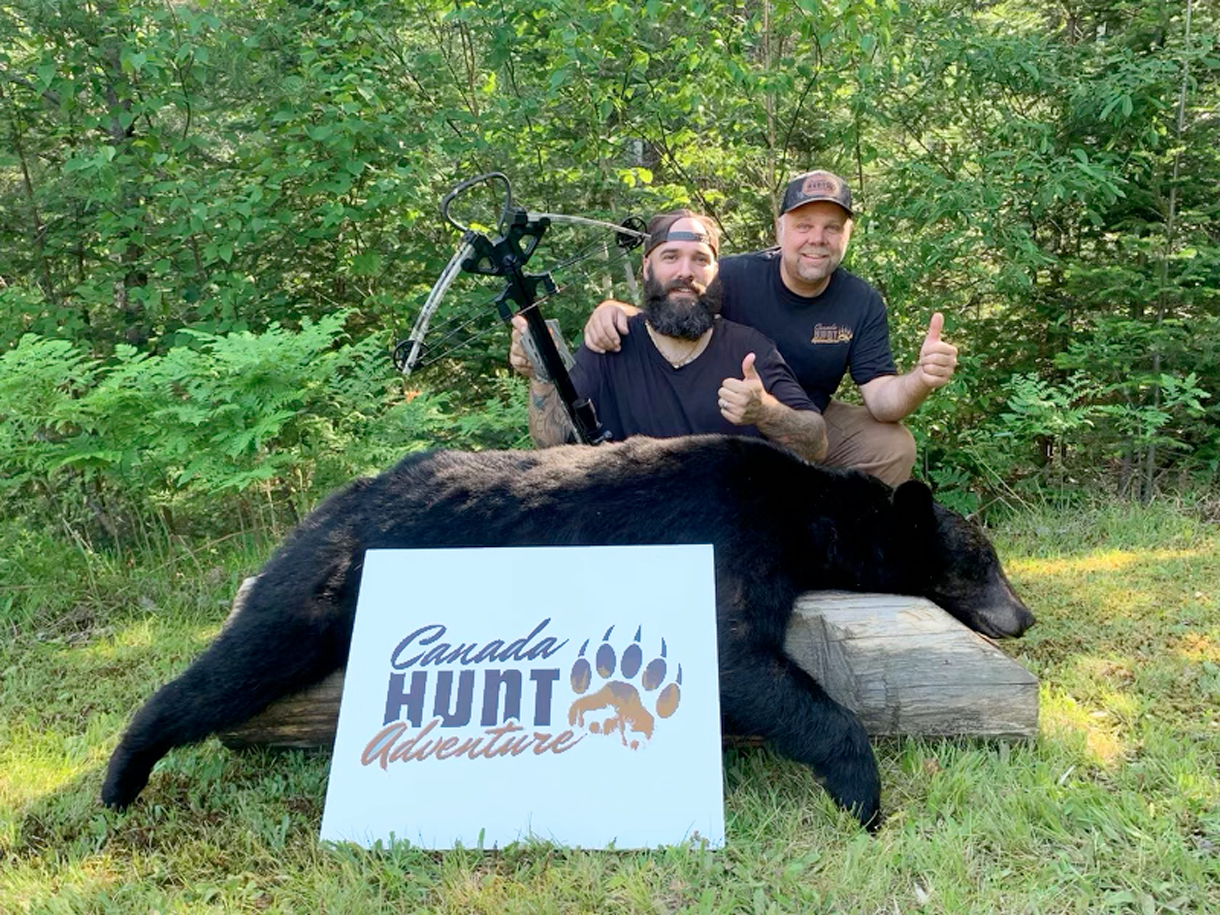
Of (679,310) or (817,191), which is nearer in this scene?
(679,310)

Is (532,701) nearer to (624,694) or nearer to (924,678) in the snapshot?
(624,694)

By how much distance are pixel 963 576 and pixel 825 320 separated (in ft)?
5.33

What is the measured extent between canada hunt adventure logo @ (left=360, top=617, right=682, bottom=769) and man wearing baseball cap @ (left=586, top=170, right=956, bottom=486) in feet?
6.62

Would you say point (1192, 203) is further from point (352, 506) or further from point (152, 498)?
point (152, 498)

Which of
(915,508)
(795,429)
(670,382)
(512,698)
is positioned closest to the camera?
(512,698)

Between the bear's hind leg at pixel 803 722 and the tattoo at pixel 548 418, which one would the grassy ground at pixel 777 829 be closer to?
the bear's hind leg at pixel 803 722

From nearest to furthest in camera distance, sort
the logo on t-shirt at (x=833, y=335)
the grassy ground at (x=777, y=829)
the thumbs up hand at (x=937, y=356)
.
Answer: the grassy ground at (x=777, y=829)
the thumbs up hand at (x=937, y=356)
the logo on t-shirt at (x=833, y=335)

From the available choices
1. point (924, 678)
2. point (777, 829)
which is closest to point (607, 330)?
point (924, 678)

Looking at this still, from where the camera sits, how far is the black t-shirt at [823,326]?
4.61 metres

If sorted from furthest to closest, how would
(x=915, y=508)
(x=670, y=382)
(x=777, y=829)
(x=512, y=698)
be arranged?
(x=670, y=382)
(x=915, y=508)
(x=512, y=698)
(x=777, y=829)

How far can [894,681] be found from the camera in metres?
2.93

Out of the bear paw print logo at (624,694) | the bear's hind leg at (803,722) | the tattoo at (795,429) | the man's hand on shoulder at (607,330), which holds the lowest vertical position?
the bear's hind leg at (803,722)

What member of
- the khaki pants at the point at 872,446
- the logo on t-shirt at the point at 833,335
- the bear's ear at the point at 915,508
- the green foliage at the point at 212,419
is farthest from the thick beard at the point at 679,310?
the green foliage at the point at 212,419

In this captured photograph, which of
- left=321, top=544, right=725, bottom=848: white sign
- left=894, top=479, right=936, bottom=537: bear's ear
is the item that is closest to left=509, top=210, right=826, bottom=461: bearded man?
left=894, top=479, right=936, bottom=537: bear's ear
